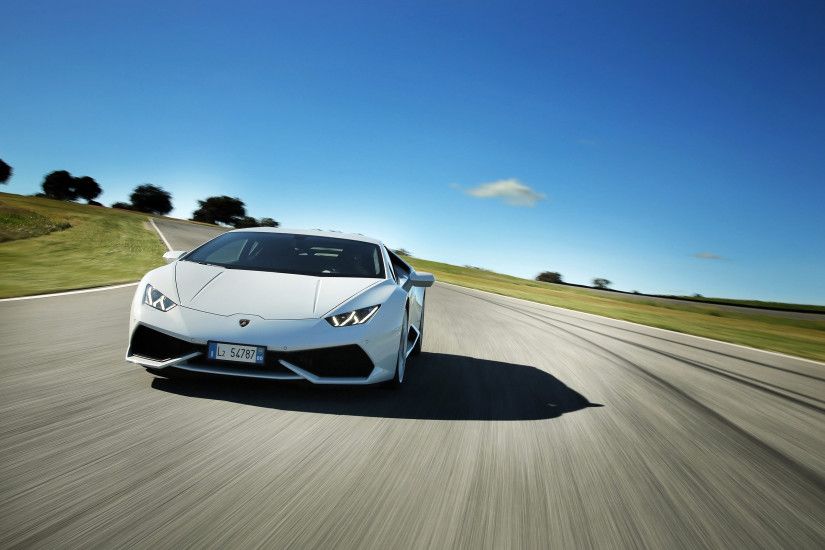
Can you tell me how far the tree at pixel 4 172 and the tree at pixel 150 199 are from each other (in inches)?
852

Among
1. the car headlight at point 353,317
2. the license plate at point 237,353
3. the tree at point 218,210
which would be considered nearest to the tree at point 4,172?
the tree at point 218,210

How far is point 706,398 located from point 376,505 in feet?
15.6

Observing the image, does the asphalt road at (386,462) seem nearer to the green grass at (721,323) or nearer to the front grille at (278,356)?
the front grille at (278,356)

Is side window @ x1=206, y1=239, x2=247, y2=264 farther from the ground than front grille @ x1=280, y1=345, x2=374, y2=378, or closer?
farther from the ground

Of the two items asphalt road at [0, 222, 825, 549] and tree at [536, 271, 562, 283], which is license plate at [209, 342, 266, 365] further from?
tree at [536, 271, 562, 283]

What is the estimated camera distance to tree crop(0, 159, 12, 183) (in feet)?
300

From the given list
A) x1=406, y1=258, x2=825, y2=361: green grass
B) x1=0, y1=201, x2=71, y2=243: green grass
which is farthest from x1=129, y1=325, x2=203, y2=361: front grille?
x1=0, y1=201, x2=71, y2=243: green grass

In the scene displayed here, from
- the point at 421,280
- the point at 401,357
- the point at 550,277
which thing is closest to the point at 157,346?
the point at 401,357

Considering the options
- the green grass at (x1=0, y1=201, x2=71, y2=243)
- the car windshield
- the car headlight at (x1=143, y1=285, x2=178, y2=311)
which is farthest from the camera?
the green grass at (x1=0, y1=201, x2=71, y2=243)

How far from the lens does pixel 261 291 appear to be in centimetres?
407

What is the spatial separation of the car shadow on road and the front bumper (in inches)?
4.3

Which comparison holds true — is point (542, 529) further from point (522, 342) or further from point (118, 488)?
point (522, 342)

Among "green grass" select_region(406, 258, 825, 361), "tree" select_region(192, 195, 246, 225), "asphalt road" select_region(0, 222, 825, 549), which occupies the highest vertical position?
"tree" select_region(192, 195, 246, 225)

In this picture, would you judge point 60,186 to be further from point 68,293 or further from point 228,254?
point 228,254
